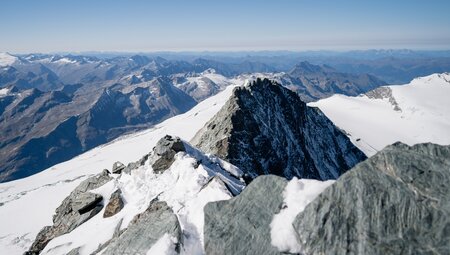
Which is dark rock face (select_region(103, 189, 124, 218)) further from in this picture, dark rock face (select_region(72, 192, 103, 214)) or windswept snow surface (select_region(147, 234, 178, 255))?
windswept snow surface (select_region(147, 234, 178, 255))

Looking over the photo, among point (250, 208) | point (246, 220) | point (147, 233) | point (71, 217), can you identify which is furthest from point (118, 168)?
point (246, 220)

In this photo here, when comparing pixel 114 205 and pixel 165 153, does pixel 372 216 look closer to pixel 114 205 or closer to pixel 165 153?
pixel 114 205

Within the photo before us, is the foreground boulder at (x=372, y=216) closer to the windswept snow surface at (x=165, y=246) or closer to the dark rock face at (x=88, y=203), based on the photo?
the windswept snow surface at (x=165, y=246)

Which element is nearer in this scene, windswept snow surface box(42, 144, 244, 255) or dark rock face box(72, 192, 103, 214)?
windswept snow surface box(42, 144, 244, 255)

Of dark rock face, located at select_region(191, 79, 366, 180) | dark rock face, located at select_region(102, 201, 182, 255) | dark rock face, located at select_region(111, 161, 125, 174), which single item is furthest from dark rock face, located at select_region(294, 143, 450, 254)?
dark rock face, located at select_region(191, 79, 366, 180)

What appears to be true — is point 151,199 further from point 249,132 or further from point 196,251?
point 249,132

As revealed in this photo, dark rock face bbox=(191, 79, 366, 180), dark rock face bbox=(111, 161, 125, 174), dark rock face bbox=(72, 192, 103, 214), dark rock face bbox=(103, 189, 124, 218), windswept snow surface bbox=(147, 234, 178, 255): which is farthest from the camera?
dark rock face bbox=(191, 79, 366, 180)
